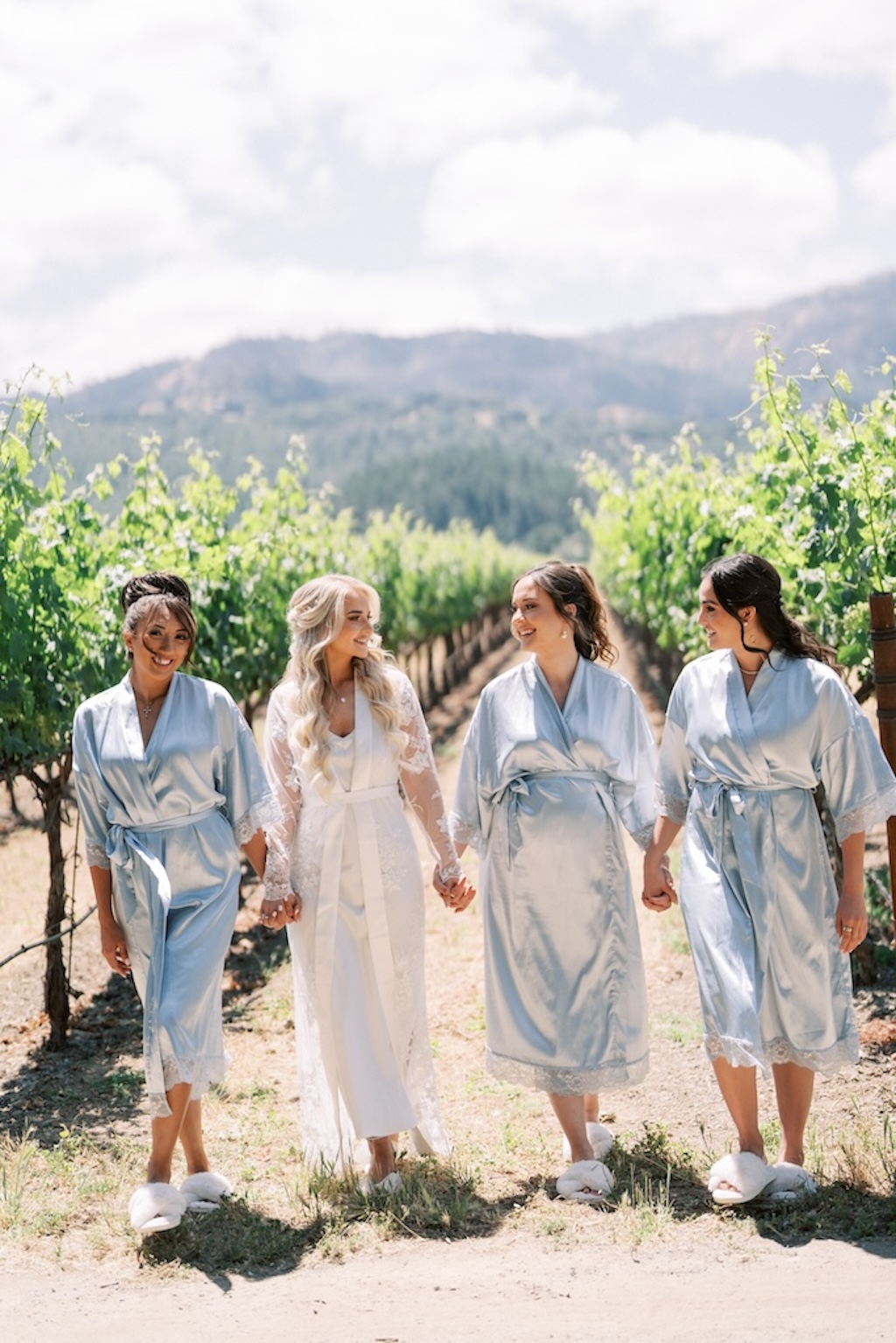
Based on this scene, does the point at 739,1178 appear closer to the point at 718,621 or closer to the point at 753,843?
the point at 753,843

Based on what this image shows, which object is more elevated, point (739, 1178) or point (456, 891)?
point (456, 891)

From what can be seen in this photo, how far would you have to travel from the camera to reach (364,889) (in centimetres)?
420

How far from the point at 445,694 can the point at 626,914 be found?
21.6 m

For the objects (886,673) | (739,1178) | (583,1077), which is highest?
(886,673)

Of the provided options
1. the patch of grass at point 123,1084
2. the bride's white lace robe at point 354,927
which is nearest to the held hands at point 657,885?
the bride's white lace robe at point 354,927

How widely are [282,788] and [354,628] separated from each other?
1.83 feet

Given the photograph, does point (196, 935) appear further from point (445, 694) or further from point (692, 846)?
point (445, 694)

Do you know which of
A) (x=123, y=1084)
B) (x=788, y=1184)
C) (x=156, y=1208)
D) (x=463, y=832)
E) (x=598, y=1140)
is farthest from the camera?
(x=123, y=1084)

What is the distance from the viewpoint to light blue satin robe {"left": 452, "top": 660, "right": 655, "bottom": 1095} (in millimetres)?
4156

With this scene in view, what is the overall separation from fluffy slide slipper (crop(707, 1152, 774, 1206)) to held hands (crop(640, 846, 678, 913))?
0.73 m

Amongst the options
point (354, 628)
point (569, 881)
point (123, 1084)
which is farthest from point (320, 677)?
point (123, 1084)

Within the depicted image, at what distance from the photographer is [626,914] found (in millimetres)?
4219

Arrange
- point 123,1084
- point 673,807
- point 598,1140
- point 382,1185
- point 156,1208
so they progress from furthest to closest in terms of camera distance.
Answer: point 123,1084, point 598,1140, point 673,807, point 382,1185, point 156,1208

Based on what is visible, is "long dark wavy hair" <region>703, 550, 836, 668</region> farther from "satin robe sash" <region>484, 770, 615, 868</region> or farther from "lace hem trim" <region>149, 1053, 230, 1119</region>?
"lace hem trim" <region>149, 1053, 230, 1119</region>
